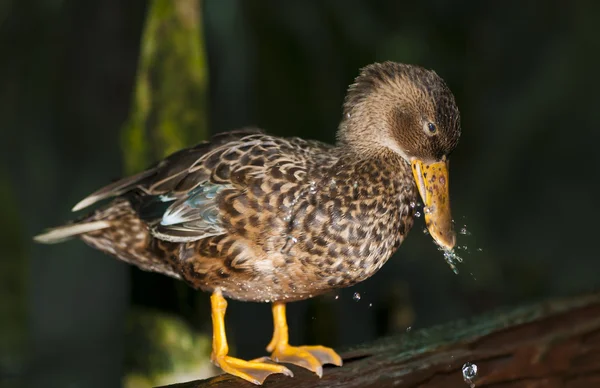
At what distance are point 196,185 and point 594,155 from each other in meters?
3.47

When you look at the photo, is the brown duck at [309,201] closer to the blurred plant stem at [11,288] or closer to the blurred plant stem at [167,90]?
the blurred plant stem at [167,90]

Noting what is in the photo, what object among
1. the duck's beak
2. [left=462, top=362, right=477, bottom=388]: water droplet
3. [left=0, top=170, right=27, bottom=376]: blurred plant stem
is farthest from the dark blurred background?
the duck's beak

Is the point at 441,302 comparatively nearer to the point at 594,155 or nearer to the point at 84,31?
the point at 594,155

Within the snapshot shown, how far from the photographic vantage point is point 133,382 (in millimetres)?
3416

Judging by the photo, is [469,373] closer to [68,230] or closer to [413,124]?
[413,124]

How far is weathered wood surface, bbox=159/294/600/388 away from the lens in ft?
6.57

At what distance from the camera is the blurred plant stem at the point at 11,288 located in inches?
127

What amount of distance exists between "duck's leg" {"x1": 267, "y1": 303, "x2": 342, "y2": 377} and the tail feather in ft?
1.78

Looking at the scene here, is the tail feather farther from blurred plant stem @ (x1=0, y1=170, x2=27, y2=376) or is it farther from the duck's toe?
blurred plant stem @ (x1=0, y1=170, x2=27, y2=376)

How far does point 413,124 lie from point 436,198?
0.60 ft

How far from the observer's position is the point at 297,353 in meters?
2.20

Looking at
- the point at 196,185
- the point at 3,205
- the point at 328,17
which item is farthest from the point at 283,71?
the point at 196,185

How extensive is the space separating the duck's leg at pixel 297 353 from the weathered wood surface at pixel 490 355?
0.09 feet

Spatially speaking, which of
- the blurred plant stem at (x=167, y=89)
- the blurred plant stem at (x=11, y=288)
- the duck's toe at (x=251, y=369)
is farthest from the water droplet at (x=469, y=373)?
the blurred plant stem at (x=11, y=288)
